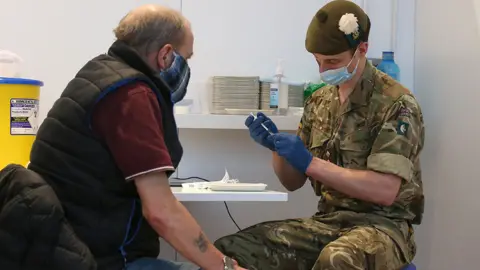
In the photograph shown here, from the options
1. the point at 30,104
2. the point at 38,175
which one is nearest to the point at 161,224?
the point at 38,175

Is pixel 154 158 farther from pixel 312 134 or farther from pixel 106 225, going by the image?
pixel 312 134

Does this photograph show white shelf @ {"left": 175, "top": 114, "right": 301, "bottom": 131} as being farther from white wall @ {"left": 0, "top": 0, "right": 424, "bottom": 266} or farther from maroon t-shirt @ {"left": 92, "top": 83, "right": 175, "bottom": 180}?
maroon t-shirt @ {"left": 92, "top": 83, "right": 175, "bottom": 180}

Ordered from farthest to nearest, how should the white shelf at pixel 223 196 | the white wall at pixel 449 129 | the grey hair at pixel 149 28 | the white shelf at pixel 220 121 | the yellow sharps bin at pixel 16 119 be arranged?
the white shelf at pixel 220 121 < the white wall at pixel 449 129 < the yellow sharps bin at pixel 16 119 < the white shelf at pixel 223 196 < the grey hair at pixel 149 28

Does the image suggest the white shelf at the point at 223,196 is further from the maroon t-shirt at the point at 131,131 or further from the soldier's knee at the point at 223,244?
the maroon t-shirt at the point at 131,131

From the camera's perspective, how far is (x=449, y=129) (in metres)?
2.41

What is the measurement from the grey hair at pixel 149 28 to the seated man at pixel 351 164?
586 mm

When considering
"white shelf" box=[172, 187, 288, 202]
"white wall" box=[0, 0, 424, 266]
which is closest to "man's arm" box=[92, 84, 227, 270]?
"white shelf" box=[172, 187, 288, 202]

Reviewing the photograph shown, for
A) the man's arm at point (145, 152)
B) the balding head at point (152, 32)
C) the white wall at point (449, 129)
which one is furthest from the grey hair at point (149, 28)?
the white wall at point (449, 129)

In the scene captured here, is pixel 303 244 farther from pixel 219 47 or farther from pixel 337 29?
Result: pixel 219 47

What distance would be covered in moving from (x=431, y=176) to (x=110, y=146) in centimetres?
172

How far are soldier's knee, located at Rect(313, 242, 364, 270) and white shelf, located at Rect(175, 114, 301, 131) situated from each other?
941mm

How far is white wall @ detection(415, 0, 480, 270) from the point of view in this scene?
7.33ft

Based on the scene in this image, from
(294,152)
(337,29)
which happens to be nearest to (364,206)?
(294,152)

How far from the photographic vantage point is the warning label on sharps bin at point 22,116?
1869 millimetres
